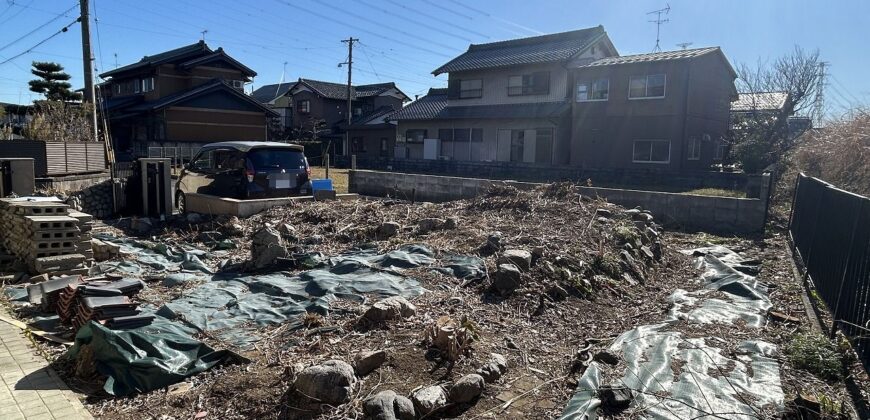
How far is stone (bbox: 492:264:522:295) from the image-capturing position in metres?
5.26

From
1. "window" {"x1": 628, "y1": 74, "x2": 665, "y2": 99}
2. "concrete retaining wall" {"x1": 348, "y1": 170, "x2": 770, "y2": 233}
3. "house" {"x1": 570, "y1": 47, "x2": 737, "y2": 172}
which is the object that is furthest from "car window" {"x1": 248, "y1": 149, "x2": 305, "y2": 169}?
"window" {"x1": 628, "y1": 74, "x2": 665, "y2": 99}

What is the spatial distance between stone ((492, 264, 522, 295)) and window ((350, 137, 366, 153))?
29738mm

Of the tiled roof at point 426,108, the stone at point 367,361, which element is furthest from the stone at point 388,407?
the tiled roof at point 426,108

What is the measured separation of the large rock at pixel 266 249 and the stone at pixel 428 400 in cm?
377

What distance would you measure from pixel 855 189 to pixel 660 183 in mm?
7037

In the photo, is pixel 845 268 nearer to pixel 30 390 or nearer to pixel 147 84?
pixel 30 390

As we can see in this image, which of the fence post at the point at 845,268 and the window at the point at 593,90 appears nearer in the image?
the fence post at the point at 845,268

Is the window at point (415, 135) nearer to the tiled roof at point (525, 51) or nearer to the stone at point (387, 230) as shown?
the tiled roof at point (525, 51)

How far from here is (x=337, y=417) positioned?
9.77 feet

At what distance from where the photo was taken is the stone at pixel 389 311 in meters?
4.27

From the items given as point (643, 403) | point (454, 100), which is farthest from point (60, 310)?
point (454, 100)

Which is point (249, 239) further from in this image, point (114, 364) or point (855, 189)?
point (855, 189)

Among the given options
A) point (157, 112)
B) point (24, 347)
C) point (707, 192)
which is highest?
point (157, 112)

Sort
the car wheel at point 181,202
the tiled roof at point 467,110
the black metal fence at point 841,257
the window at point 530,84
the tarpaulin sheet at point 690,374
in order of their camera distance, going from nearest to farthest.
Answer: 1. the tarpaulin sheet at point 690,374
2. the black metal fence at point 841,257
3. the car wheel at point 181,202
4. the tiled roof at point 467,110
5. the window at point 530,84
